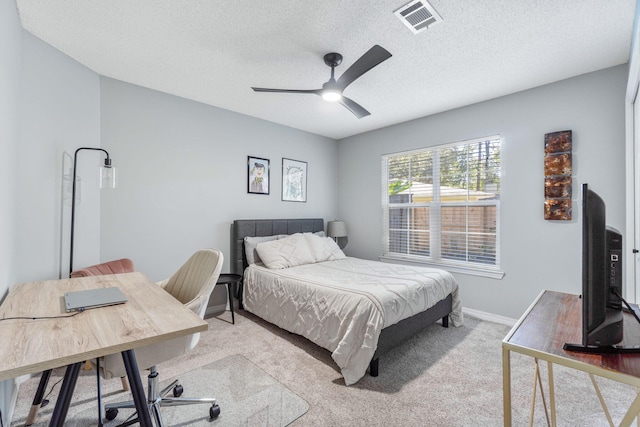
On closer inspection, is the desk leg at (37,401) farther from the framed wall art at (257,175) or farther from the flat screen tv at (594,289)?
the framed wall art at (257,175)

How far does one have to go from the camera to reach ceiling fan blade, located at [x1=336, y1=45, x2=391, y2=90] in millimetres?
1817

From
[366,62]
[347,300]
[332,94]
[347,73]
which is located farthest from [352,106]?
[347,300]

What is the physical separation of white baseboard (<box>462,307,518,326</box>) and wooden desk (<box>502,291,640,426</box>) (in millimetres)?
2010

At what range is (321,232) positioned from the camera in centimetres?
446

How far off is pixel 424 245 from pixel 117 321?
359 centimetres

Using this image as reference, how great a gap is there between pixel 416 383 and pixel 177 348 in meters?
1.64

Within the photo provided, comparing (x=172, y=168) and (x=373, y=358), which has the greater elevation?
(x=172, y=168)

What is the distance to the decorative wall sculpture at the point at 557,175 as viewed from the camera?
9.02 ft

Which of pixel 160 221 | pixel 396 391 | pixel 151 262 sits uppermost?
pixel 160 221

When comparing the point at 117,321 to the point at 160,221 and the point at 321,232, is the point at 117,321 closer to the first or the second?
the point at 160,221

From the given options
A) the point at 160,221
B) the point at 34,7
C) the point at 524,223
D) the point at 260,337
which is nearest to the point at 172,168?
the point at 160,221

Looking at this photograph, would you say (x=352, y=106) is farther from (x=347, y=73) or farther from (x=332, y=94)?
(x=347, y=73)

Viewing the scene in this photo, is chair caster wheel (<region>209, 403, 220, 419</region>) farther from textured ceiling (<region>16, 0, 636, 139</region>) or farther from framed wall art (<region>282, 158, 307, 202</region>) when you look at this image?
framed wall art (<region>282, 158, 307, 202</region>)

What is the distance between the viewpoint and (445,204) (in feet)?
12.1
